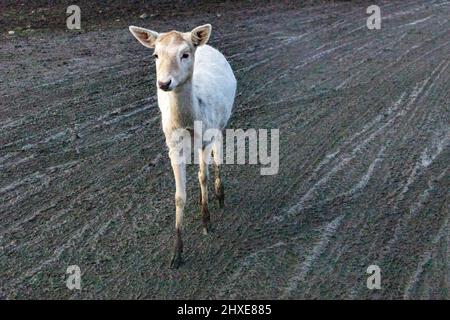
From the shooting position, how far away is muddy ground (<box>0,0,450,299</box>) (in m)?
6.89

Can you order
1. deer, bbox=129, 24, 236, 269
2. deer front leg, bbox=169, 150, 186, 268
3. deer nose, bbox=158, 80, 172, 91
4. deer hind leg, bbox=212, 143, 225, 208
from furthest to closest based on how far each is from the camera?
deer hind leg, bbox=212, 143, 225, 208 < deer front leg, bbox=169, 150, 186, 268 < deer, bbox=129, 24, 236, 269 < deer nose, bbox=158, 80, 172, 91

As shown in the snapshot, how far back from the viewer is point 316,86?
12352mm

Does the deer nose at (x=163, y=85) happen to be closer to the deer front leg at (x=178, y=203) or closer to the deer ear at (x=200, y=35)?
the deer ear at (x=200, y=35)

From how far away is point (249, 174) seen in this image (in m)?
9.16

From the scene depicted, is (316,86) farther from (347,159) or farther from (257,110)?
(347,159)

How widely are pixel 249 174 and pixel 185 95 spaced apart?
8.21 ft

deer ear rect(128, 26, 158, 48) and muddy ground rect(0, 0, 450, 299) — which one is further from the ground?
deer ear rect(128, 26, 158, 48)

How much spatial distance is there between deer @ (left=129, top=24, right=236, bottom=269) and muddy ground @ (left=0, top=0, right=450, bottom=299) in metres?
0.43
